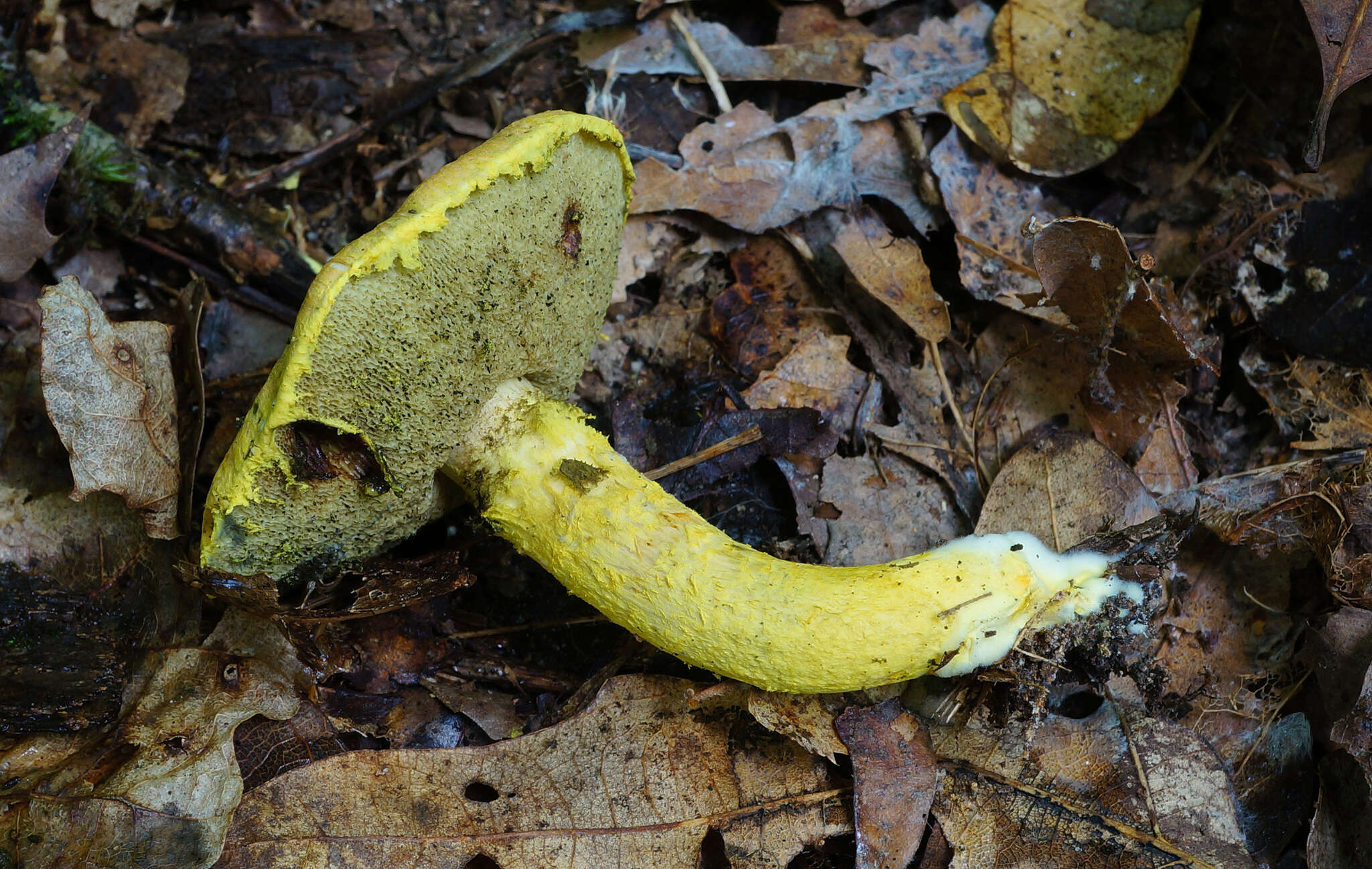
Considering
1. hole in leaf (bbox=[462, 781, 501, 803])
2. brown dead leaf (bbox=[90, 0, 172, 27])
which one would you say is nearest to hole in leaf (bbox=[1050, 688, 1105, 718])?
hole in leaf (bbox=[462, 781, 501, 803])

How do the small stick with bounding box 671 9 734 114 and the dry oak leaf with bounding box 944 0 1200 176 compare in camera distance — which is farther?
the small stick with bounding box 671 9 734 114

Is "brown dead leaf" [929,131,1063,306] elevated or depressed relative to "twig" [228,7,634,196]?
depressed

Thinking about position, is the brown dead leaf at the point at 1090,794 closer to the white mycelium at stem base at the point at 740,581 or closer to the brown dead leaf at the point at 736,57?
the white mycelium at stem base at the point at 740,581

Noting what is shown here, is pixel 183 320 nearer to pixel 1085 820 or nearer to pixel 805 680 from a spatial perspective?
pixel 805 680

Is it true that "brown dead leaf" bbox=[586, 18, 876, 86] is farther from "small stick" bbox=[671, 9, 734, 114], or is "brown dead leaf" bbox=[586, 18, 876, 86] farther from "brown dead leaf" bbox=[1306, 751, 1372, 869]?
"brown dead leaf" bbox=[1306, 751, 1372, 869]

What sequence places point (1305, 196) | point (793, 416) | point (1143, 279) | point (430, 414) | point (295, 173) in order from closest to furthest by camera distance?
1. point (430, 414)
2. point (1143, 279)
3. point (793, 416)
4. point (1305, 196)
5. point (295, 173)

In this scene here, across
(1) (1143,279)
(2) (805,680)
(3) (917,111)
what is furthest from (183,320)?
(1) (1143,279)
